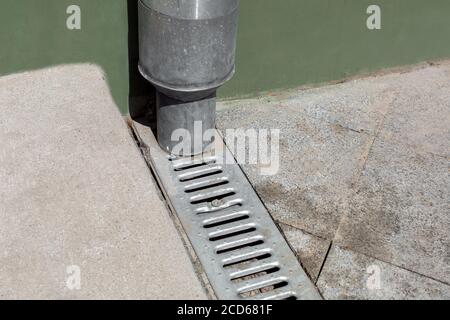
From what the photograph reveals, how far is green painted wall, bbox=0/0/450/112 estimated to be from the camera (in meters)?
3.54

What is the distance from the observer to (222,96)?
4.14 m

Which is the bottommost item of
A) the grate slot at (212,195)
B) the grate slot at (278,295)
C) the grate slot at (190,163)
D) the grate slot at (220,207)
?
the grate slot at (278,295)

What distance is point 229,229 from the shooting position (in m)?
3.29

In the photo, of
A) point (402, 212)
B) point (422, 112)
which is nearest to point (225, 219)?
point (402, 212)

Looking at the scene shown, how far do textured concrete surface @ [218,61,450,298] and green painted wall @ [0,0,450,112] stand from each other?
0.13m

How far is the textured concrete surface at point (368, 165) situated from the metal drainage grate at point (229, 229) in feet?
0.42

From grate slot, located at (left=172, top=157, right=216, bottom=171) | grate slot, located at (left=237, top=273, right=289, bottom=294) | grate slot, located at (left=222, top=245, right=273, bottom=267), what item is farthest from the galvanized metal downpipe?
grate slot, located at (left=237, top=273, right=289, bottom=294)

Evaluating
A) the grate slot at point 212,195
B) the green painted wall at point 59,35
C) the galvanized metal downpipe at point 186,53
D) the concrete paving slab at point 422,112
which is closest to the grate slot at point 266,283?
the grate slot at point 212,195

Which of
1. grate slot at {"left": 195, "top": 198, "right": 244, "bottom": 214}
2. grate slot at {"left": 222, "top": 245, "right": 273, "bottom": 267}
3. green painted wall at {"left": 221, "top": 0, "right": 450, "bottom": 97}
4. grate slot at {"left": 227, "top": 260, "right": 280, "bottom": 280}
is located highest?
green painted wall at {"left": 221, "top": 0, "right": 450, "bottom": 97}

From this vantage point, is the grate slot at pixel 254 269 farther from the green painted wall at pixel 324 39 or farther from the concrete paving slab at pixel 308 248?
the green painted wall at pixel 324 39

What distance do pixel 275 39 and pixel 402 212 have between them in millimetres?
1301

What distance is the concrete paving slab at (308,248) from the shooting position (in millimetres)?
3131

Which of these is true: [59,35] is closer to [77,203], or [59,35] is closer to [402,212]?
[77,203]

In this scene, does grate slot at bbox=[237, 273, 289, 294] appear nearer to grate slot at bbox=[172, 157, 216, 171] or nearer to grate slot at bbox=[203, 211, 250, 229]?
grate slot at bbox=[203, 211, 250, 229]
